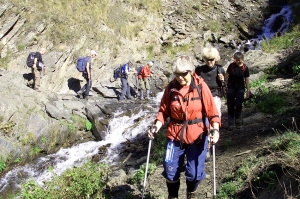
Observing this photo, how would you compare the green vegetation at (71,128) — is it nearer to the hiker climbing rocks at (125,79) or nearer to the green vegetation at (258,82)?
the hiker climbing rocks at (125,79)

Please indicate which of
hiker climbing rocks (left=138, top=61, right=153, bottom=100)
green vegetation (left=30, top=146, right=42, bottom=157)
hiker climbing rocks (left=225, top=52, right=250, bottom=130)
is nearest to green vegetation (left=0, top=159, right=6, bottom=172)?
green vegetation (left=30, top=146, right=42, bottom=157)

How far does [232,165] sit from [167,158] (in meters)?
2.30

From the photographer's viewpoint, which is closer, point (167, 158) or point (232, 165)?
point (167, 158)

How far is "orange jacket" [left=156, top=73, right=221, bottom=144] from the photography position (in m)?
3.70

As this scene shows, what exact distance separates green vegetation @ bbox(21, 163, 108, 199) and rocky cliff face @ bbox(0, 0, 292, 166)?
246 inches

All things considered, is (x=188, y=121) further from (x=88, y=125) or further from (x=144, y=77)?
(x=144, y=77)

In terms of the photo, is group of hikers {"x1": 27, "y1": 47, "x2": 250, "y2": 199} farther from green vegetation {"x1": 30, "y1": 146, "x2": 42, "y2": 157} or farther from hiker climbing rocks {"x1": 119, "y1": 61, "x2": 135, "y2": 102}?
hiker climbing rocks {"x1": 119, "y1": 61, "x2": 135, "y2": 102}

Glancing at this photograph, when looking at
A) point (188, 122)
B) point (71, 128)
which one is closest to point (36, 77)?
point (71, 128)

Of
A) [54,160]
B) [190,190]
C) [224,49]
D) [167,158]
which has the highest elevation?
[224,49]

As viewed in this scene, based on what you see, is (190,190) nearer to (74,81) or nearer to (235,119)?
(235,119)

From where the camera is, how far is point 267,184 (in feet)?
14.6

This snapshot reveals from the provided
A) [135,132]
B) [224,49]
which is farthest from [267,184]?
[224,49]

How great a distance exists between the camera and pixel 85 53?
16391mm

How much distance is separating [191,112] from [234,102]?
4077 millimetres
